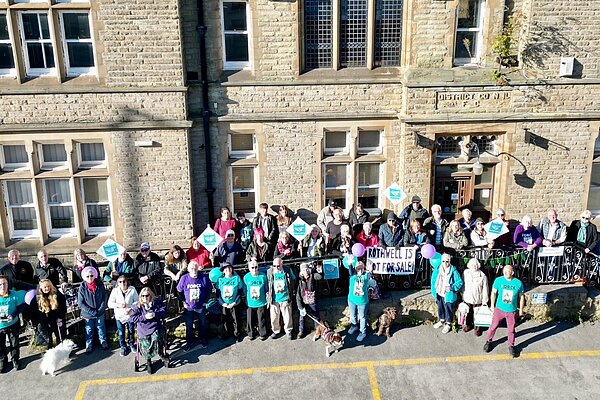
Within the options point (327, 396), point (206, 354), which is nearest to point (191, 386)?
point (206, 354)

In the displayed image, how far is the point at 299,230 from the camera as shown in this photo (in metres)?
12.0

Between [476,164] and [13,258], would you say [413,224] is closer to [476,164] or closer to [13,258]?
[476,164]

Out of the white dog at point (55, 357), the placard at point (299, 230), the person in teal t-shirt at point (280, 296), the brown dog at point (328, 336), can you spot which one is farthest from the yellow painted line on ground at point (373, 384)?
the white dog at point (55, 357)

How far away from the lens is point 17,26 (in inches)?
464

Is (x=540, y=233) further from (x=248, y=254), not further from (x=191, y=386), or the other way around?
(x=191, y=386)

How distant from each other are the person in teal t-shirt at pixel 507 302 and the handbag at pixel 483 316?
0.78ft

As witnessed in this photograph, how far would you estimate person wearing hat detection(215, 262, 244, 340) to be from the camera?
414 inches

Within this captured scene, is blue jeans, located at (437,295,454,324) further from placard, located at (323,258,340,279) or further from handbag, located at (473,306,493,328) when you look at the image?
placard, located at (323,258,340,279)

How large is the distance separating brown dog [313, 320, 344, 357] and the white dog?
4375 mm

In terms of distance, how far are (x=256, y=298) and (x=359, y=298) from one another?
6.09 feet

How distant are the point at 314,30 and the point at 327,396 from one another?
301 inches

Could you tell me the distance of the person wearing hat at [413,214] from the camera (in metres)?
12.5

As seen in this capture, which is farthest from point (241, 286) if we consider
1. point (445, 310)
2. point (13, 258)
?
point (13, 258)

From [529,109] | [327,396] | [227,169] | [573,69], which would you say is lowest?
[327,396]
